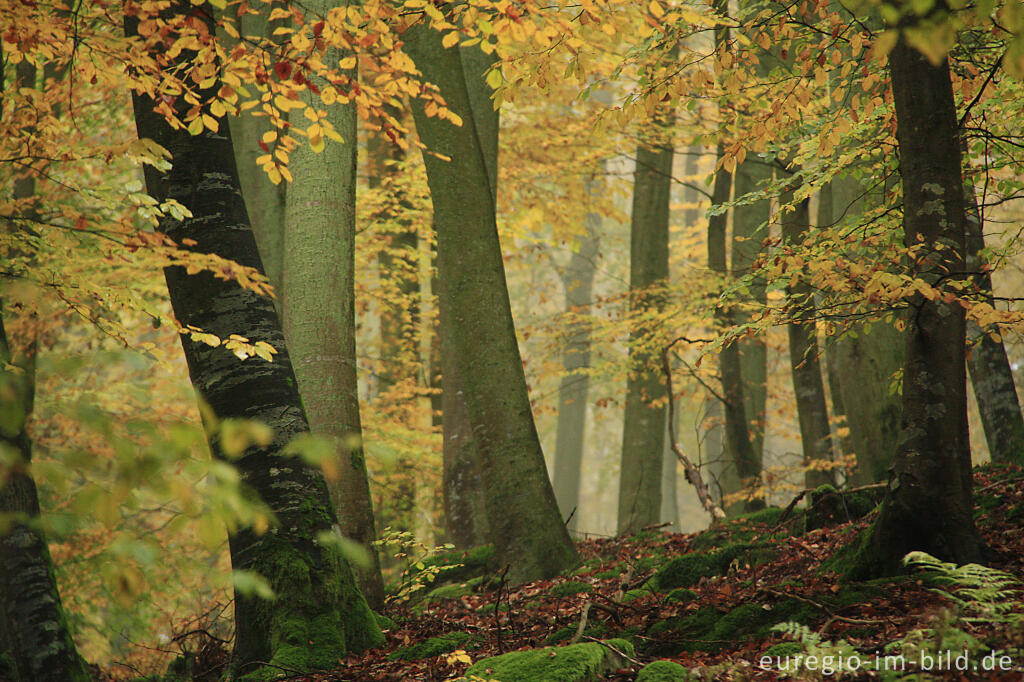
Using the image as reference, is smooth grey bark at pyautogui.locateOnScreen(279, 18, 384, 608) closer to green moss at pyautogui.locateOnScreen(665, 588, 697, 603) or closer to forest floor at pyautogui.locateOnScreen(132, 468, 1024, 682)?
forest floor at pyautogui.locateOnScreen(132, 468, 1024, 682)

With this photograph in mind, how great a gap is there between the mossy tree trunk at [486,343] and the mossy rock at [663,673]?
12.2 ft

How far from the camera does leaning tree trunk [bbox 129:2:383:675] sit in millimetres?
4551

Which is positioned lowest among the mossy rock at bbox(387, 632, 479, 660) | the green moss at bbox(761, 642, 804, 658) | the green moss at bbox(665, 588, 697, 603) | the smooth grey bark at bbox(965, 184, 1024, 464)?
the mossy rock at bbox(387, 632, 479, 660)

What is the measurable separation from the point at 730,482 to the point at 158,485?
41.3 ft

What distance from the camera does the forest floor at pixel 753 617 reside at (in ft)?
9.66

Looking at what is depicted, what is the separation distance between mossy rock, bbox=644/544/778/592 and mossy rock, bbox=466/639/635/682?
1.99 metres

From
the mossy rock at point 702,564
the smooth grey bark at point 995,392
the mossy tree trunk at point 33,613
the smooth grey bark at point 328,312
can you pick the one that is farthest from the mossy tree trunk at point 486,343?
the smooth grey bark at point 995,392

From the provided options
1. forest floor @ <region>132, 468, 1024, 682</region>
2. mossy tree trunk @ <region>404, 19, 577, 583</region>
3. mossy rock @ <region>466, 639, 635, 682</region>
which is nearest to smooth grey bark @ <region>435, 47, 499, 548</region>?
mossy tree trunk @ <region>404, 19, 577, 583</region>

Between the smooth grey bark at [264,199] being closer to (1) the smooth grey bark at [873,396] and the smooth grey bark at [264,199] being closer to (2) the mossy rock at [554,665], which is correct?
(2) the mossy rock at [554,665]

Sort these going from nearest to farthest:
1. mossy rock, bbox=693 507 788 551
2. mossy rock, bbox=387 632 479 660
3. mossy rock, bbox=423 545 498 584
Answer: mossy rock, bbox=387 632 479 660 < mossy rock, bbox=693 507 788 551 < mossy rock, bbox=423 545 498 584

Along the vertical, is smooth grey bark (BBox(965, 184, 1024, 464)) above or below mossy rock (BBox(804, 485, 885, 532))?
above

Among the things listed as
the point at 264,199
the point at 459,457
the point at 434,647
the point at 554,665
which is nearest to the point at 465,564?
the point at 459,457

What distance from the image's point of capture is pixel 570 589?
6254mm

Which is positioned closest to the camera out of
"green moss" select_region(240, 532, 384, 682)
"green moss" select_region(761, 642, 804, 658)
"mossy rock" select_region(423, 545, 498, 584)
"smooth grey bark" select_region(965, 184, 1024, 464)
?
"green moss" select_region(761, 642, 804, 658)
